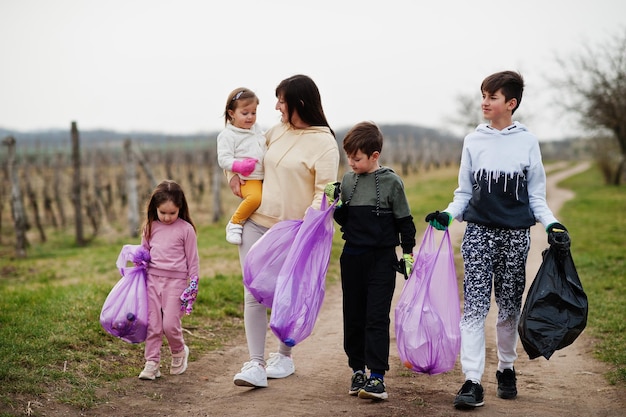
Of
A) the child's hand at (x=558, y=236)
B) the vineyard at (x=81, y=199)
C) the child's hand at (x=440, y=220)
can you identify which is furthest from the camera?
the vineyard at (x=81, y=199)

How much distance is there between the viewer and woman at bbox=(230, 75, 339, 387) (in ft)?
13.5

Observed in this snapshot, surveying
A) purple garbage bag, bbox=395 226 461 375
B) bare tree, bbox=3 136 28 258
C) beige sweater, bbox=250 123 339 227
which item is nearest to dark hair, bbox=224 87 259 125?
beige sweater, bbox=250 123 339 227

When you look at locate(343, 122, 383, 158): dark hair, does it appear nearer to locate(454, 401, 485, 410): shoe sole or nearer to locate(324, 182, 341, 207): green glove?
locate(324, 182, 341, 207): green glove

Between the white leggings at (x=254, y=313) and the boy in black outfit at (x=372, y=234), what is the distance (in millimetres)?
561

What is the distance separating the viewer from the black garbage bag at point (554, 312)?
3.62 meters

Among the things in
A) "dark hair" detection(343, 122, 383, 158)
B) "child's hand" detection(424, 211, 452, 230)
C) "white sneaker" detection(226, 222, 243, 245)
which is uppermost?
"dark hair" detection(343, 122, 383, 158)

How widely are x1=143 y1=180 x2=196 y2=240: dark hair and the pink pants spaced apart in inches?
13.0

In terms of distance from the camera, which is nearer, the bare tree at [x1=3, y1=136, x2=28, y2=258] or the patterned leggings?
the patterned leggings

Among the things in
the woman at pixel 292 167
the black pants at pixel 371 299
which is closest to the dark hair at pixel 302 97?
the woman at pixel 292 167

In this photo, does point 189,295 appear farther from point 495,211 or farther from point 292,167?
point 495,211

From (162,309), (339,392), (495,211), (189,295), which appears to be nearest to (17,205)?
(162,309)

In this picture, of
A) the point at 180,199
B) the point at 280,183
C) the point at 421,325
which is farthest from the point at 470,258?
the point at 180,199

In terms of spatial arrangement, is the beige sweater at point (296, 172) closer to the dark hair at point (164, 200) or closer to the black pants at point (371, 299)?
the black pants at point (371, 299)

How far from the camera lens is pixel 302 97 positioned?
4117 millimetres
